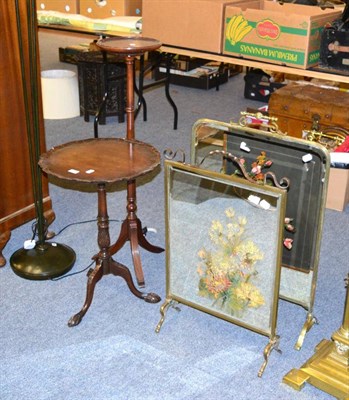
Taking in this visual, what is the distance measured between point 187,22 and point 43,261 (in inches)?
64.3

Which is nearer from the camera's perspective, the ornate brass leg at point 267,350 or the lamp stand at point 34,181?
the ornate brass leg at point 267,350

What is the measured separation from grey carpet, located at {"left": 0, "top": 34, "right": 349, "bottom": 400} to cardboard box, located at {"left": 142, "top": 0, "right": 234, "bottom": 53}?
1.16 meters

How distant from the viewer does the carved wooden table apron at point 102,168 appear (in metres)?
2.44

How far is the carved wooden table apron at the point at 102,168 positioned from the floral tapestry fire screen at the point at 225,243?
0.21 m

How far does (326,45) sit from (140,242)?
1455 millimetres

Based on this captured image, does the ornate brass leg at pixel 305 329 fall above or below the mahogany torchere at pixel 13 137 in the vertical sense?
below

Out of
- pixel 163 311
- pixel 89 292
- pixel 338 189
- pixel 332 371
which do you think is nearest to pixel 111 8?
pixel 338 189

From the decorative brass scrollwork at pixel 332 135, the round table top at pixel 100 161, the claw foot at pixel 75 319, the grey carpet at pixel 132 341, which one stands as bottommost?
the grey carpet at pixel 132 341

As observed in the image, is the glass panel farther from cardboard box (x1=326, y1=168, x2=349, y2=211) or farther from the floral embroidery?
cardboard box (x1=326, y1=168, x2=349, y2=211)

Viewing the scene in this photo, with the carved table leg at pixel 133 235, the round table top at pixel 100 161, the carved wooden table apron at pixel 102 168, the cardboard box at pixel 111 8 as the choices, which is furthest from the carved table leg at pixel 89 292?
the cardboard box at pixel 111 8

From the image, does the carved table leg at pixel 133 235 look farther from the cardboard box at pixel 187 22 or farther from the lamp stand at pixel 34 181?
the cardboard box at pixel 187 22

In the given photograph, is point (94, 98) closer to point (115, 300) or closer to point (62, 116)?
point (62, 116)

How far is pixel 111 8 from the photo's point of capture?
5906 millimetres

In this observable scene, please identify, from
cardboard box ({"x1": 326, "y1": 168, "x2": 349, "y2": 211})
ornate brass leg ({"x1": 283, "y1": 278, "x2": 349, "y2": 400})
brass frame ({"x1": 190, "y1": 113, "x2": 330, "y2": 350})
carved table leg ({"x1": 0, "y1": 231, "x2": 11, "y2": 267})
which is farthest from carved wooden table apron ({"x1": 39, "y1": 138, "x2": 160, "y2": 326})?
cardboard box ({"x1": 326, "y1": 168, "x2": 349, "y2": 211})
